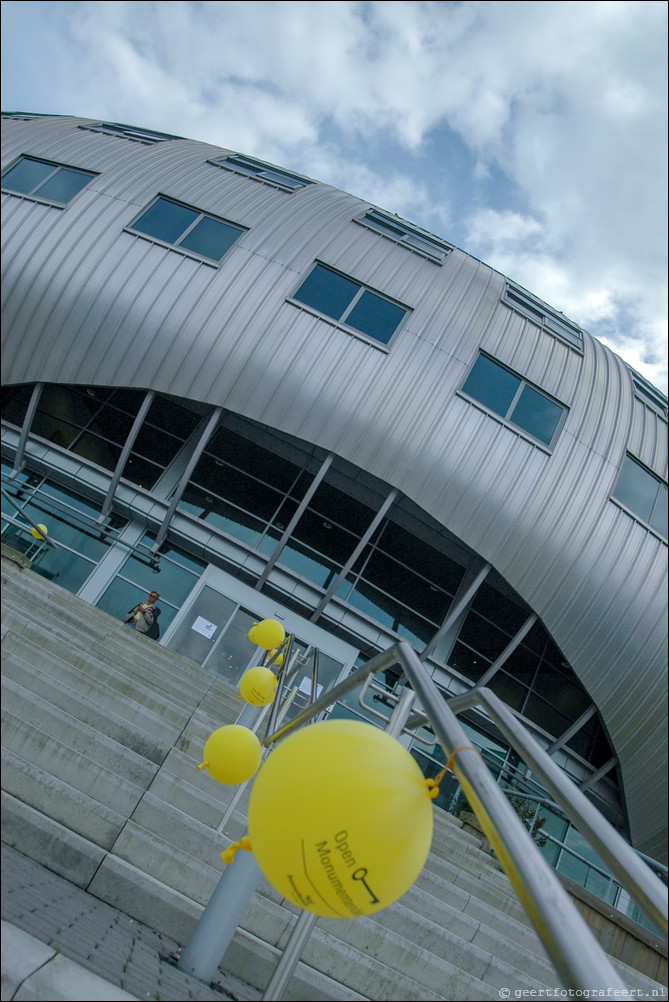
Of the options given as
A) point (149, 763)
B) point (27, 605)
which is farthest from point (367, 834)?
point (27, 605)

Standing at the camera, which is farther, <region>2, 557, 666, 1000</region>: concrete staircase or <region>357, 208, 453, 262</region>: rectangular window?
<region>357, 208, 453, 262</region>: rectangular window

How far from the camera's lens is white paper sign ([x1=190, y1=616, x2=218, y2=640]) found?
1447 centimetres

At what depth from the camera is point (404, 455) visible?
526 inches

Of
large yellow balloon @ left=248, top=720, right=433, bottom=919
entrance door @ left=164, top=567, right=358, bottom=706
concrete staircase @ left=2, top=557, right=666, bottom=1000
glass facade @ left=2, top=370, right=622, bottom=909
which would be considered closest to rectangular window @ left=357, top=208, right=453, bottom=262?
glass facade @ left=2, top=370, right=622, bottom=909

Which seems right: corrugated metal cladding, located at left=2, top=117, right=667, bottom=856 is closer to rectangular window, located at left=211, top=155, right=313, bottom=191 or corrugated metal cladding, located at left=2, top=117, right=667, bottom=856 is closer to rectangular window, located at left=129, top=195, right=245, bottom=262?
rectangular window, located at left=129, top=195, right=245, bottom=262

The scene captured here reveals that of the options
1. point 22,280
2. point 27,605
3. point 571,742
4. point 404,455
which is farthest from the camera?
point 571,742

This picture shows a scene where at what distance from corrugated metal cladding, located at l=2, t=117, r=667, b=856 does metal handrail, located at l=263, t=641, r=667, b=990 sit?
38.4 ft

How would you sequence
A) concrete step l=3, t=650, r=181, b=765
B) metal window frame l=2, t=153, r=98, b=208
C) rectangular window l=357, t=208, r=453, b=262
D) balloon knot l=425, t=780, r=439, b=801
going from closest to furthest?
balloon knot l=425, t=780, r=439, b=801 < concrete step l=3, t=650, r=181, b=765 < metal window frame l=2, t=153, r=98, b=208 < rectangular window l=357, t=208, r=453, b=262

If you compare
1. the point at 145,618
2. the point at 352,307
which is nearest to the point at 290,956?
the point at 145,618

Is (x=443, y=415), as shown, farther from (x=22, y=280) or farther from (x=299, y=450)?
(x=22, y=280)

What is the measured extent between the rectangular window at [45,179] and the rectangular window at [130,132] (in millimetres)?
3022

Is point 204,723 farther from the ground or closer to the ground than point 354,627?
closer to the ground

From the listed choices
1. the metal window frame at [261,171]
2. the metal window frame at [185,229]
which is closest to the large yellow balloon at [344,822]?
the metal window frame at [185,229]

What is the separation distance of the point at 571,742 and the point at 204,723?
1378 centimetres
